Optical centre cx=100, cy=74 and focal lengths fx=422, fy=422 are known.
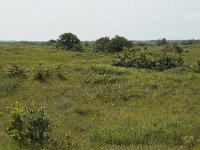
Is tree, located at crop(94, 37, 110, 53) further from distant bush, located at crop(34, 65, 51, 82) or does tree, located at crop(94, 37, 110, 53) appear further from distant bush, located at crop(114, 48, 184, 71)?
distant bush, located at crop(34, 65, 51, 82)

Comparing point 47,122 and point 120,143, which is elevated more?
point 47,122

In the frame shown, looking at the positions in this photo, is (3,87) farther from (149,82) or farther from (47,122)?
(47,122)

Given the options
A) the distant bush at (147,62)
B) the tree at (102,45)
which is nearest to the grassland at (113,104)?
the distant bush at (147,62)

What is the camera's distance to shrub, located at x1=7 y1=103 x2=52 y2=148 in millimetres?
11398

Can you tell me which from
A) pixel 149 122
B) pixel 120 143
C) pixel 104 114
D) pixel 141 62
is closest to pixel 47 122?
pixel 120 143

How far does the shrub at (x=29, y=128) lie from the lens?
11.4 m

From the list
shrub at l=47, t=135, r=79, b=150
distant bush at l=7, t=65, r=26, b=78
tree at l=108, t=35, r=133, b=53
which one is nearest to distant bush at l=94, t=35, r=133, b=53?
tree at l=108, t=35, r=133, b=53

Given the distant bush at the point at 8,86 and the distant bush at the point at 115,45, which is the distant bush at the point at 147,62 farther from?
the distant bush at the point at 115,45

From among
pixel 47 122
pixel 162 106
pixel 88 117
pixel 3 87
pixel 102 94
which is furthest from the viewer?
Answer: pixel 3 87

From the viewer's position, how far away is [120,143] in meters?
12.7

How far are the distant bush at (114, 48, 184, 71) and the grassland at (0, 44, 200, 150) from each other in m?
2.85

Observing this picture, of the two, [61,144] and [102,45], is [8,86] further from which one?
[102,45]

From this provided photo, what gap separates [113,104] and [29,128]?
8713 millimetres

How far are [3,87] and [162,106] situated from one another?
30.7 feet
